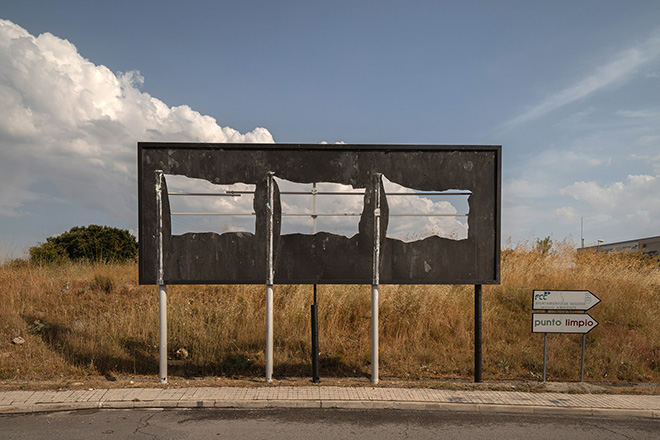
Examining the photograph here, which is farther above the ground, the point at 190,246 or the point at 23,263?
the point at 190,246

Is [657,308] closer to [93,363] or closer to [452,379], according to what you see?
[452,379]

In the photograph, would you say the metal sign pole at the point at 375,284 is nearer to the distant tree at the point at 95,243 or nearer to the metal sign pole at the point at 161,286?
the metal sign pole at the point at 161,286

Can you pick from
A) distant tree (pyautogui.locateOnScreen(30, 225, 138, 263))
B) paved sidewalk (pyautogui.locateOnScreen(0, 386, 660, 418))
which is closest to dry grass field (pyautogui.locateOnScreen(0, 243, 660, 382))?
paved sidewalk (pyautogui.locateOnScreen(0, 386, 660, 418))

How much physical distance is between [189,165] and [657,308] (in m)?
13.1

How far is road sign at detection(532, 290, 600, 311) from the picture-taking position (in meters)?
8.30

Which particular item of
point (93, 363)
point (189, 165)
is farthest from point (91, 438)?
point (189, 165)

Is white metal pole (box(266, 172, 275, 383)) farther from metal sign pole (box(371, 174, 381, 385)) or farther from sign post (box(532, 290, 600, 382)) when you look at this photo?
sign post (box(532, 290, 600, 382))

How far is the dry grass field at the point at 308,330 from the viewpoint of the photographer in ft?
29.0

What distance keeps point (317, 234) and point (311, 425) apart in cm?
346

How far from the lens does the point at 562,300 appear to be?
27.4 feet

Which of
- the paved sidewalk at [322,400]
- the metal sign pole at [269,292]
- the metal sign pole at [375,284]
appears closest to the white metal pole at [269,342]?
the metal sign pole at [269,292]

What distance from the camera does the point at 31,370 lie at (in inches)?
330

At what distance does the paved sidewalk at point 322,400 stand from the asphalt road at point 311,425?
150mm

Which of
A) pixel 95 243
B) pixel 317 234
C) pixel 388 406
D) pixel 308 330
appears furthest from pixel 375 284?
pixel 95 243
